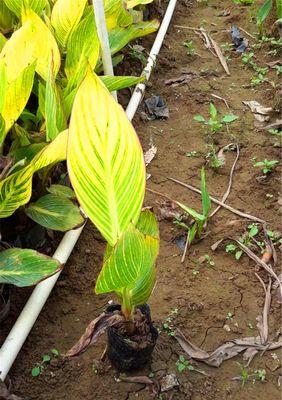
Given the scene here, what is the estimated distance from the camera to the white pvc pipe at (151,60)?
2.18 metres

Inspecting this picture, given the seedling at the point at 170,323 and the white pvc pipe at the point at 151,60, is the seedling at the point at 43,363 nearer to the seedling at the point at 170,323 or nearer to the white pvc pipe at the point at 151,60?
the seedling at the point at 170,323

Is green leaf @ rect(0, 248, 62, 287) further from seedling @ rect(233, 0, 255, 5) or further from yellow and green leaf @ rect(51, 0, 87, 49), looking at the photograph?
seedling @ rect(233, 0, 255, 5)

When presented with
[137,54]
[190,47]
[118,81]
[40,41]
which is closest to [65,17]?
[40,41]

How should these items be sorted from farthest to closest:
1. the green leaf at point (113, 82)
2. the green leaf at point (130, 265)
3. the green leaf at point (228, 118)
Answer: the green leaf at point (228, 118), the green leaf at point (113, 82), the green leaf at point (130, 265)

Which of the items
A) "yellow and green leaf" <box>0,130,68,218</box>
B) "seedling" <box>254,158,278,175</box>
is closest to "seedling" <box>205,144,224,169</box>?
"seedling" <box>254,158,278,175</box>

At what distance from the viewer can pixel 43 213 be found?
4.90 ft

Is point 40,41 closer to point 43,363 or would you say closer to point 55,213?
point 55,213

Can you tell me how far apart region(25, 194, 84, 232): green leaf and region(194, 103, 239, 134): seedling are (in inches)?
34.3

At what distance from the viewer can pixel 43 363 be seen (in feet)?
4.66

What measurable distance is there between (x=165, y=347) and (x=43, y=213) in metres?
0.47

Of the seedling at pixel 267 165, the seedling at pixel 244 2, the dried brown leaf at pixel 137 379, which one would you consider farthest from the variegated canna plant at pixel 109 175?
the seedling at pixel 244 2

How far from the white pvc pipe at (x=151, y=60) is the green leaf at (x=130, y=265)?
105 centimetres

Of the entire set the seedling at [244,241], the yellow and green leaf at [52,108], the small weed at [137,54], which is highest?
the yellow and green leaf at [52,108]

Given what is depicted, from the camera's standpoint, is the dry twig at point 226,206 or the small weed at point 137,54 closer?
the dry twig at point 226,206
